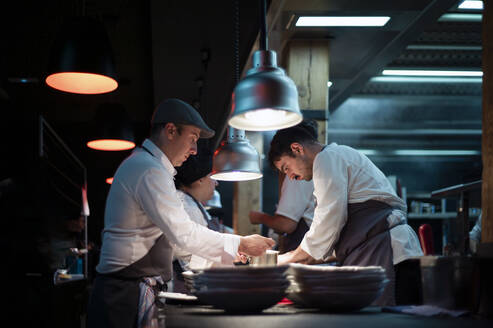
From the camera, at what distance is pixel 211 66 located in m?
6.25

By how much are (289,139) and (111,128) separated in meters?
3.85

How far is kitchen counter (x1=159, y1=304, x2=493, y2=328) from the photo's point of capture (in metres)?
1.21

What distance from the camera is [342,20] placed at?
170 inches

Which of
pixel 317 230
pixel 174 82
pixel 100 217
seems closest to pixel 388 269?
pixel 317 230

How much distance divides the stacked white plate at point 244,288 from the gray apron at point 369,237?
4.15 feet

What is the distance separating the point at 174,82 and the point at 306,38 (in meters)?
2.61

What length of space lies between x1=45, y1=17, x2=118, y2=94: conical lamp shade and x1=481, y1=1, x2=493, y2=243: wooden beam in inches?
91.2

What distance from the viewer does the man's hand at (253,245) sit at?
2541mm

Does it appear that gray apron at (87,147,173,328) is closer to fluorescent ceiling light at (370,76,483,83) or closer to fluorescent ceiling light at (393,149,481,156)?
fluorescent ceiling light at (370,76,483,83)

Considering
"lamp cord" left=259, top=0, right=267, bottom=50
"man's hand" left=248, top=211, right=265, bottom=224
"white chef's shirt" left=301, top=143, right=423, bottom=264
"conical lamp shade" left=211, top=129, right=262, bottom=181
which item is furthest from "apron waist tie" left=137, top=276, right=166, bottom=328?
"man's hand" left=248, top=211, right=265, bottom=224

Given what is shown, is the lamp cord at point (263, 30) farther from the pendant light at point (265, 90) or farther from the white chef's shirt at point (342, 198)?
the white chef's shirt at point (342, 198)

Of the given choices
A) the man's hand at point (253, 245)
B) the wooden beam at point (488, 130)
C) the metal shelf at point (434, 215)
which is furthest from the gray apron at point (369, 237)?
the metal shelf at point (434, 215)

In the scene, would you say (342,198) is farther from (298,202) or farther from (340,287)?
(298,202)

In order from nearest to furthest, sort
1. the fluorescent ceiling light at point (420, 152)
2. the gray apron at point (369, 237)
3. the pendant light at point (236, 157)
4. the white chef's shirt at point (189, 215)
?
the gray apron at point (369, 237)
the pendant light at point (236, 157)
the white chef's shirt at point (189, 215)
the fluorescent ceiling light at point (420, 152)
